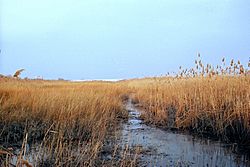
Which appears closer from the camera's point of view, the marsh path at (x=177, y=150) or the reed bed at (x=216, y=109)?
the marsh path at (x=177, y=150)

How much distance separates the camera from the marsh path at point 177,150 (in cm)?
282

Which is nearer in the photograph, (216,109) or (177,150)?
(177,150)

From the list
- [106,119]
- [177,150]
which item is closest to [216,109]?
[177,150]

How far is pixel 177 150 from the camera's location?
334 cm

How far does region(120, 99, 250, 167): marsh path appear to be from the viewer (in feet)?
9.24

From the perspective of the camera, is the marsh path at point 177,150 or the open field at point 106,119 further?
the open field at point 106,119

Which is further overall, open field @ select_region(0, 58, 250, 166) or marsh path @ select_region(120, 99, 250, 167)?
open field @ select_region(0, 58, 250, 166)

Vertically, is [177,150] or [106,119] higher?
[106,119]

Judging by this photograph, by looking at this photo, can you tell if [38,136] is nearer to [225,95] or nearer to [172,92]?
[225,95]

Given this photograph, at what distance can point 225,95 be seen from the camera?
452 centimetres

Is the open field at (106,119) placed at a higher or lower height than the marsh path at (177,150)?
higher

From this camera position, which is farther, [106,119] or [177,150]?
[106,119]

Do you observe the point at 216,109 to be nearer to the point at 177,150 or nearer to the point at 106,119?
the point at 177,150

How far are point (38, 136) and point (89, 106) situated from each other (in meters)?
1.69
